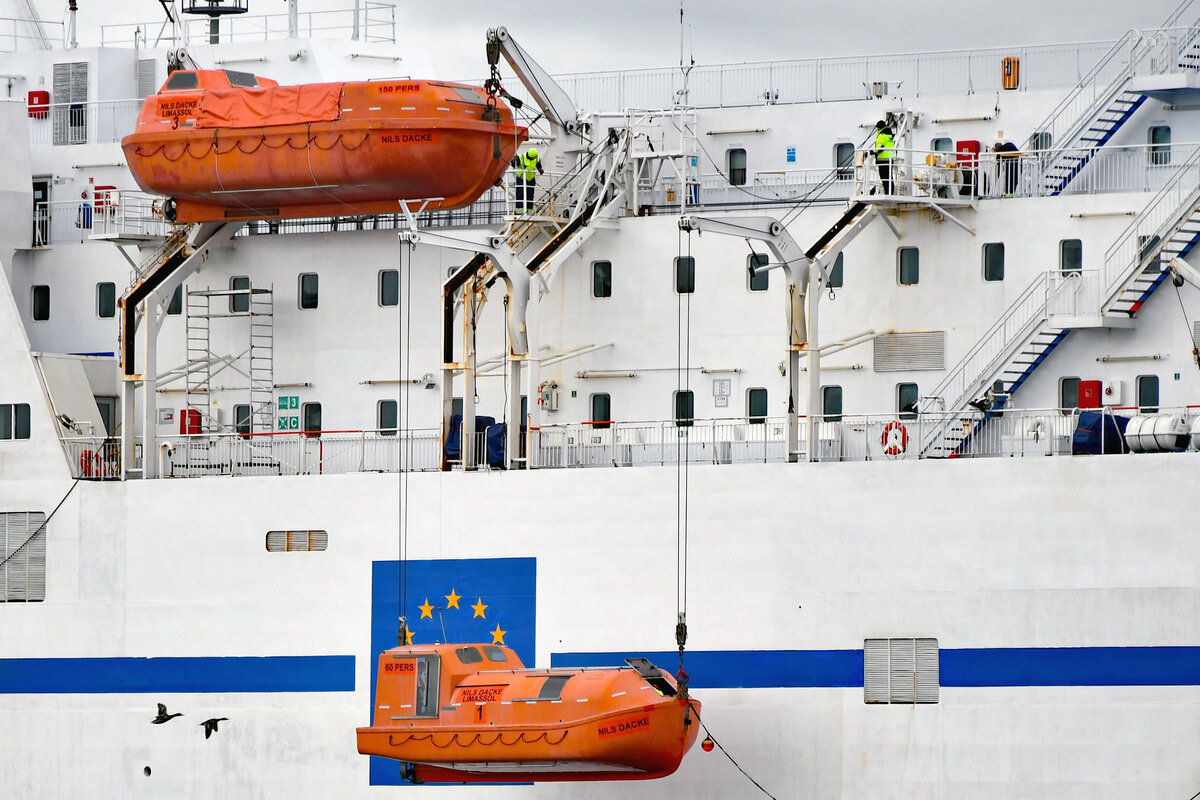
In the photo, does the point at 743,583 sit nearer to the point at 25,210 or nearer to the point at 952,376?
the point at 952,376

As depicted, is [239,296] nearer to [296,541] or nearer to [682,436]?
[296,541]

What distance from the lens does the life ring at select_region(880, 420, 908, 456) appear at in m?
25.7

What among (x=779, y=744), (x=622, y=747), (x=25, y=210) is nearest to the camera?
(x=622, y=747)

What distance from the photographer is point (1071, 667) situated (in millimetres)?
24109

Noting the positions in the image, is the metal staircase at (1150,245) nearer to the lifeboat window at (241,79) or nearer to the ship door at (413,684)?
the ship door at (413,684)

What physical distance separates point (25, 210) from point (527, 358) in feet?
31.8

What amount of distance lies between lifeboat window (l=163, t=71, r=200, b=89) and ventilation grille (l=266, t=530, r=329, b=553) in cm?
676

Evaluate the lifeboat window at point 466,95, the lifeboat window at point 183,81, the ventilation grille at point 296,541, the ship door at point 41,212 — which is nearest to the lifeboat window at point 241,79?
the lifeboat window at point 183,81

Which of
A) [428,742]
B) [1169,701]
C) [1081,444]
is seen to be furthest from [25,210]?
[1169,701]

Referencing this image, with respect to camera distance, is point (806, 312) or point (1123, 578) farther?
point (806, 312)

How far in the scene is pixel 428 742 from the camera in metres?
24.0

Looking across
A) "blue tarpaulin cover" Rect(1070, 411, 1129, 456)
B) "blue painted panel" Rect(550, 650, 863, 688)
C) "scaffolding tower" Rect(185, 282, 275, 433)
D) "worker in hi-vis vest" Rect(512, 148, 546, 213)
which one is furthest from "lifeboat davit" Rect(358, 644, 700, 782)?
"worker in hi-vis vest" Rect(512, 148, 546, 213)

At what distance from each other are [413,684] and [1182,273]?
11.4 metres

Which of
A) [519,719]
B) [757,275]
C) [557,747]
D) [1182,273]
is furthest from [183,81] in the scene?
[1182,273]
